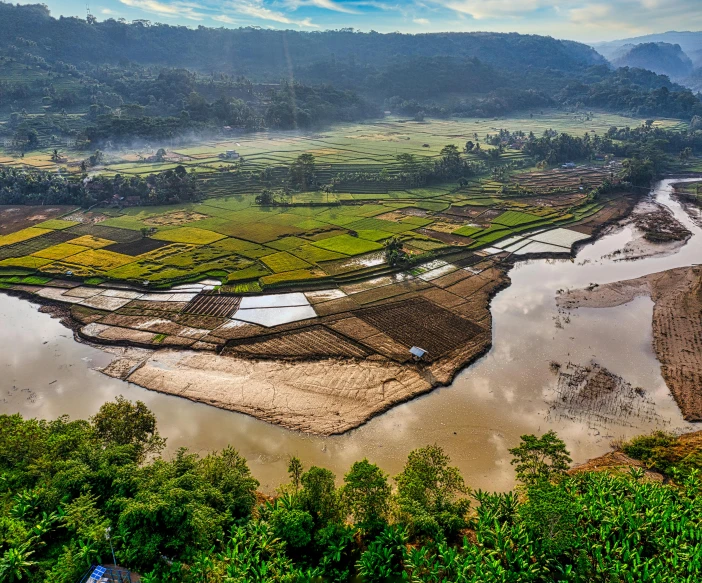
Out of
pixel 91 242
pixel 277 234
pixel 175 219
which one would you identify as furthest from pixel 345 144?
pixel 91 242

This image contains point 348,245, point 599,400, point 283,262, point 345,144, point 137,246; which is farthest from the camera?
point 345,144

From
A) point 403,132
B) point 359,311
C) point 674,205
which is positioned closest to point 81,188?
point 359,311

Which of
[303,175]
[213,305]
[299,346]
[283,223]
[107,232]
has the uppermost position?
[303,175]

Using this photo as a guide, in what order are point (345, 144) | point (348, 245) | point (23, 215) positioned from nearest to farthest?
point (348, 245)
point (23, 215)
point (345, 144)

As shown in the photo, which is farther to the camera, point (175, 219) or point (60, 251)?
point (175, 219)

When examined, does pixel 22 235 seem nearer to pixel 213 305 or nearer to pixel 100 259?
pixel 100 259

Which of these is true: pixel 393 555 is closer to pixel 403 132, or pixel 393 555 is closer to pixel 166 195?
pixel 166 195
